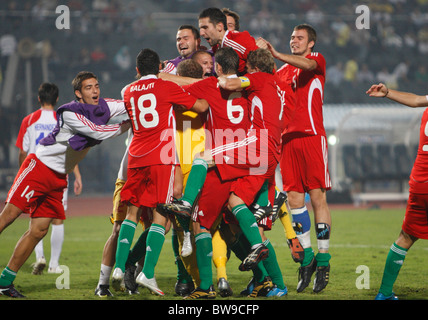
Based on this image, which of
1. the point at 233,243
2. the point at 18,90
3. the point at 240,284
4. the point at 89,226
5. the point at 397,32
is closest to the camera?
the point at 233,243

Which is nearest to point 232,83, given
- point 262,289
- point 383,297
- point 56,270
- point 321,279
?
point 262,289

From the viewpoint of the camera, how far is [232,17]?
6805 millimetres

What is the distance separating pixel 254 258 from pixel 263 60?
1896 millimetres

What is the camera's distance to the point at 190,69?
5812mm

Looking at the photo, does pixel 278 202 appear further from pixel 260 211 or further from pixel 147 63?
pixel 147 63

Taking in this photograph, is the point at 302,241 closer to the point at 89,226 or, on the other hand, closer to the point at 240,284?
the point at 240,284

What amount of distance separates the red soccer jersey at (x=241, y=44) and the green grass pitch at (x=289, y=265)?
2312 mm

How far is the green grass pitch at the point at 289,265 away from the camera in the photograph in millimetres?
5683

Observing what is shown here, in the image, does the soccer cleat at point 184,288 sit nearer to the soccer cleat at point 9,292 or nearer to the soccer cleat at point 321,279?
the soccer cleat at point 321,279

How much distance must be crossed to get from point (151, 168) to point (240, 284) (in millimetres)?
1879

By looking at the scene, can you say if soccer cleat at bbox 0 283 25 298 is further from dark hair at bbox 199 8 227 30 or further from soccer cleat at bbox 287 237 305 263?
dark hair at bbox 199 8 227 30

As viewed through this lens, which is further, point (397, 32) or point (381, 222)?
point (397, 32)

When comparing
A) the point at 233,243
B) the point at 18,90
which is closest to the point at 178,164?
the point at 233,243

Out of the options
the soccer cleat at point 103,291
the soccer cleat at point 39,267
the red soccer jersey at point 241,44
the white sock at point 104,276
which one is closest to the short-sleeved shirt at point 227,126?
the red soccer jersey at point 241,44
